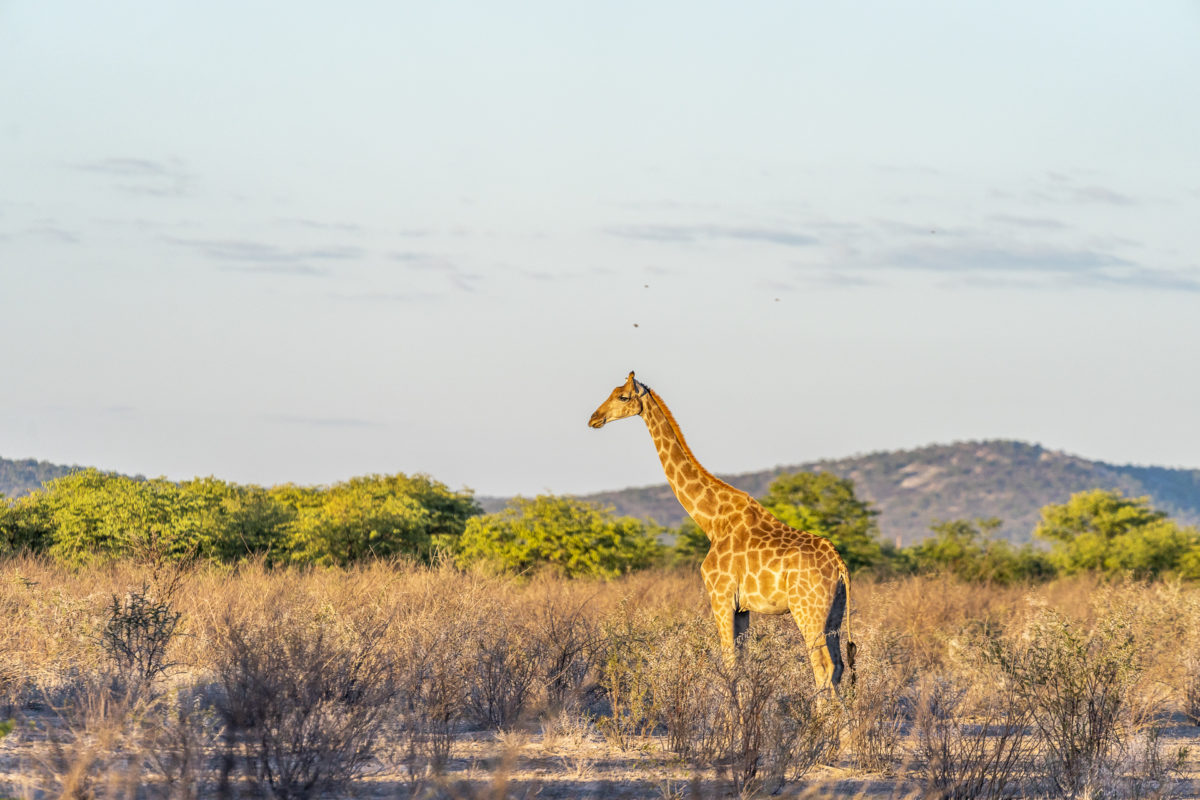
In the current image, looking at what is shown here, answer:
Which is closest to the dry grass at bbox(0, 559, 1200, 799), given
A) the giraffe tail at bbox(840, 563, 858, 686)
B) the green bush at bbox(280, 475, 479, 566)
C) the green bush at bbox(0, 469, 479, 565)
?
the giraffe tail at bbox(840, 563, 858, 686)

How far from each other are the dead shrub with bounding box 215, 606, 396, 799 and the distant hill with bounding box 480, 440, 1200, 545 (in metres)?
101

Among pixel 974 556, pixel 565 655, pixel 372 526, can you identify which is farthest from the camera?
pixel 974 556

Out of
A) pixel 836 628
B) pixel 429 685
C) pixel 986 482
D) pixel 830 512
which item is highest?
pixel 986 482

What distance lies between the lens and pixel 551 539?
2161 cm

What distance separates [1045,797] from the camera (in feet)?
29.1

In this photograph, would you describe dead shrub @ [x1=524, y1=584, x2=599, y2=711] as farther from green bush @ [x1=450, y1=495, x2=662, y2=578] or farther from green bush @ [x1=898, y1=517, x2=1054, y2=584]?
green bush @ [x1=898, y1=517, x2=1054, y2=584]

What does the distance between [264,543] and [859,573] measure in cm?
1118

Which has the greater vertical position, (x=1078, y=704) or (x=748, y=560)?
(x=748, y=560)

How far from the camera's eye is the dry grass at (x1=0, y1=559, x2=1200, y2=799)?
8125 mm

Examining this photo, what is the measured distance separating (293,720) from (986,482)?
123 meters

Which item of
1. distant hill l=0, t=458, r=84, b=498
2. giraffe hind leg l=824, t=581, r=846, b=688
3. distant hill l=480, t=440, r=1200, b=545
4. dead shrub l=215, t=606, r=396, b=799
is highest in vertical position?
distant hill l=480, t=440, r=1200, b=545

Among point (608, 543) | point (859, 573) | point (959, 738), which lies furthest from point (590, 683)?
point (859, 573)

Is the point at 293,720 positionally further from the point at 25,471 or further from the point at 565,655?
the point at 25,471

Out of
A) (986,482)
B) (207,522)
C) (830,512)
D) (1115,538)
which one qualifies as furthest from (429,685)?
(986,482)
